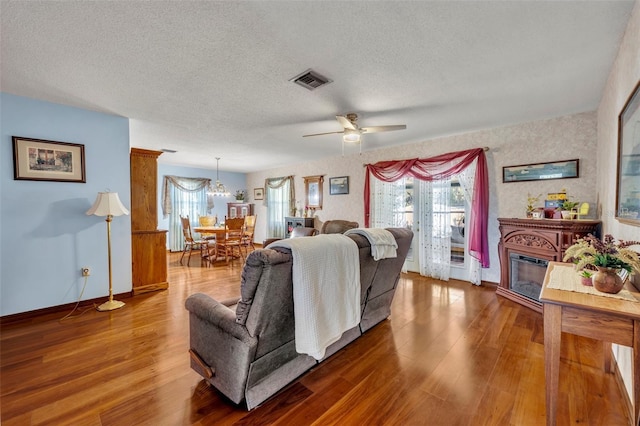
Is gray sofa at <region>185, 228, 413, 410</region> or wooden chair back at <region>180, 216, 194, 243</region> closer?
gray sofa at <region>185, 228, 413, 410</region>

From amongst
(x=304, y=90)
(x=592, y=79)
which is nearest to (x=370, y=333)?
(x=304, y=90)

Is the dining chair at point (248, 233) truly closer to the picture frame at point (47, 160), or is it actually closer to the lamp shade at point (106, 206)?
the lamp shade at point (106, 206)

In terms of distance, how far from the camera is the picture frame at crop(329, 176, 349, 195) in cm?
594

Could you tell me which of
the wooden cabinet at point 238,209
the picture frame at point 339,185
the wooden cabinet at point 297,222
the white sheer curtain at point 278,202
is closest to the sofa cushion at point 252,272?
the picture frame at point 339,185

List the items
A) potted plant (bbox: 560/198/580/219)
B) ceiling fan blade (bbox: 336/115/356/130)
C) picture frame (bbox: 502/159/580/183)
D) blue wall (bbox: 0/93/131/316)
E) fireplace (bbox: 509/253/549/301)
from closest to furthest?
blue wall (bbox: 0/93/131/316), ceiling fan blade (bbox: 336/115/356/130), potted plant (bbox: 560/198/580/219), fireplace (bbox: 509/253/549/301), picture frame (bbox: 502/159/580/183)

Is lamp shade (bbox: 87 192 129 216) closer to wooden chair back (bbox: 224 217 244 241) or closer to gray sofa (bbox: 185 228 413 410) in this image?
gray sofa (bbox: 185 228 413 410)

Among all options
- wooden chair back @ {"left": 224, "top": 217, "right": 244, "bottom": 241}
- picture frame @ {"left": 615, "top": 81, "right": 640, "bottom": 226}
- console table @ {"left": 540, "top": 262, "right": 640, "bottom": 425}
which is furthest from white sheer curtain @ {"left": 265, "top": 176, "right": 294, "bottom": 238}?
console table @ {"left": 540, "top": 262, "right": 640, "bottom": 425}

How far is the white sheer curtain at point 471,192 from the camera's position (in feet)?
13.6

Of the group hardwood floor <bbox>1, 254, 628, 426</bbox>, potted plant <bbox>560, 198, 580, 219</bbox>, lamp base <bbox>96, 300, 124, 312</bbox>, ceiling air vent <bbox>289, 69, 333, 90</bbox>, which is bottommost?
hardwood floor <bbox>1, 254, 628, 426</bbox>

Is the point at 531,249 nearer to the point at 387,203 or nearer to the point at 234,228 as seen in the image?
the point at 387,203

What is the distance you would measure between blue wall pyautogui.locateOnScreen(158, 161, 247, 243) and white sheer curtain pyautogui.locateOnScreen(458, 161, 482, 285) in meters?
5.98

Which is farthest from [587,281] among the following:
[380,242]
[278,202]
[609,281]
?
[278,202]

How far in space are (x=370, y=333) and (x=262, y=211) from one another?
20.8 feet

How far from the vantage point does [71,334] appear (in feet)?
8.38
